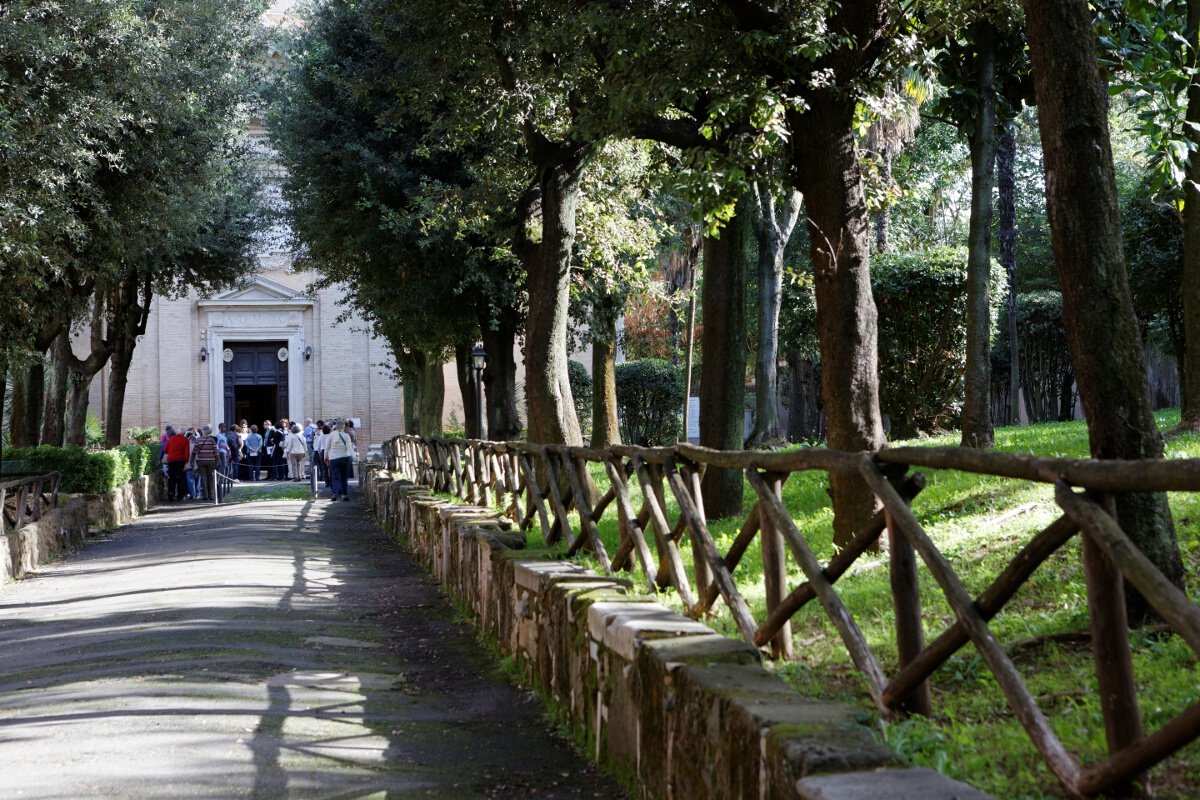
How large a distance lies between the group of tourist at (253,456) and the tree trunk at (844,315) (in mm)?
17817

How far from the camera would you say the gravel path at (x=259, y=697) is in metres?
5.55

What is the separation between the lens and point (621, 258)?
20.0 m

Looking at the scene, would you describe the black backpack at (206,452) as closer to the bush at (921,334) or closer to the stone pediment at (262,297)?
the stone pediment at (262,297)

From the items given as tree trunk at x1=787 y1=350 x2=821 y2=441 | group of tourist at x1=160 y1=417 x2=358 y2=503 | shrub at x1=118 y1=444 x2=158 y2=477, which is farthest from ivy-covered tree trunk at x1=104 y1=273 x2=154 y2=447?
tree trunk at x1=787 y1=350 x2=821 y2=441

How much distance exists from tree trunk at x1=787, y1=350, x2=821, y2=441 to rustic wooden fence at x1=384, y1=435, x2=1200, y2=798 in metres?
21.4

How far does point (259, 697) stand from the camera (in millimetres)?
7055

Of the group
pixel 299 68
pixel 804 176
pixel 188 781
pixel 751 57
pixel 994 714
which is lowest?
pixel 188 781

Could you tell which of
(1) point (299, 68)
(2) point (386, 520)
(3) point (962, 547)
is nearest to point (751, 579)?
(3) point (962, 547)

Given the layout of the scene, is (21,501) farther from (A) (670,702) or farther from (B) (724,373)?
(A) (670,702)

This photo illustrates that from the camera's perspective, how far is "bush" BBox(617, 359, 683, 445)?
32.0 meters

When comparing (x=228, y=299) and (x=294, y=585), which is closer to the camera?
(x=294, y=585)

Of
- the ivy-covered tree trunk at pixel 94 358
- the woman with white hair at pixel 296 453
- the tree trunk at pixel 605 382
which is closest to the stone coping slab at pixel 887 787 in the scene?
the tree trunk at pixel 605 382

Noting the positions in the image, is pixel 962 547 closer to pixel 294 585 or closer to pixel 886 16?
pixel 886 16

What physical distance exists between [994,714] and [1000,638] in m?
1.34
